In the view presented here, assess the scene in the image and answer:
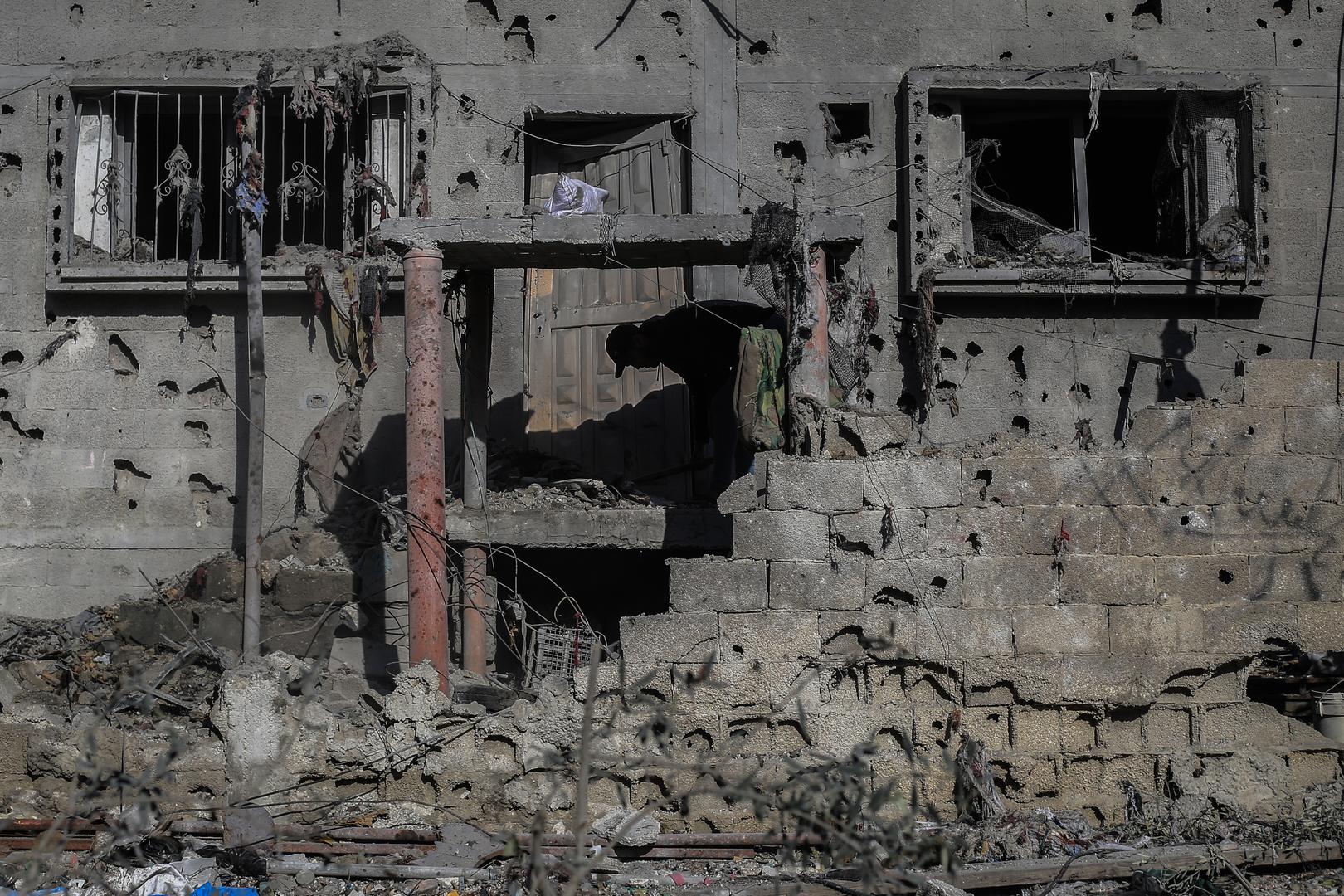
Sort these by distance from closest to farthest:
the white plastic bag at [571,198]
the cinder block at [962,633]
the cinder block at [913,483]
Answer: the cinder block at [962,633], the cinder block at [913,483], the white plastic bag at [571,198]

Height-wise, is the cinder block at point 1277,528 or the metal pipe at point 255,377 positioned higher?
the metal pipe at point 255,377

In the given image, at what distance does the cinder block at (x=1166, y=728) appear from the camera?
800 cm

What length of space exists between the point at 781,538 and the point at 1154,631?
2.15 meters

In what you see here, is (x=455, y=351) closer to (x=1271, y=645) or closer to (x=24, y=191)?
(x=24, y=191)

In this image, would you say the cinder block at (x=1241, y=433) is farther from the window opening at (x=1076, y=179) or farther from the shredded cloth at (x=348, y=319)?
the shredded cloth at (x=348, y=319)

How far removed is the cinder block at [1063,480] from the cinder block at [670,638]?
1701mm

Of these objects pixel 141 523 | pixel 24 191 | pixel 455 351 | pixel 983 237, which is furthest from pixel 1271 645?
pixel 24 191

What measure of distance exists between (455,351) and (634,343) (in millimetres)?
1764

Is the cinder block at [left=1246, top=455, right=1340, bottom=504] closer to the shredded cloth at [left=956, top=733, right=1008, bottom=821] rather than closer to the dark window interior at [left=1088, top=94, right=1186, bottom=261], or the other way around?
the shredded cloth at [left=956, top=733, right=1008, bottom=821]

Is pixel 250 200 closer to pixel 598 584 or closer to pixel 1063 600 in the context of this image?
pixel 598 584

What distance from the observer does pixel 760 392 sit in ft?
28.6

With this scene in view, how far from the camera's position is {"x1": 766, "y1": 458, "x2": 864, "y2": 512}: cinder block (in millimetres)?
8031

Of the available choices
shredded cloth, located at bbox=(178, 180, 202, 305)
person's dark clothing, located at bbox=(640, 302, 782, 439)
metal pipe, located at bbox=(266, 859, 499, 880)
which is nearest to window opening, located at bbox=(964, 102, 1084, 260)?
person's dark clothing, located at bbox=(640, 302, 782, 439)

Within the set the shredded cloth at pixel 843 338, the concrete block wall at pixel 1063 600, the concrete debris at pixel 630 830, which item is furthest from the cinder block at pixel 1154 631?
the concrete debris at pixel 630 830
